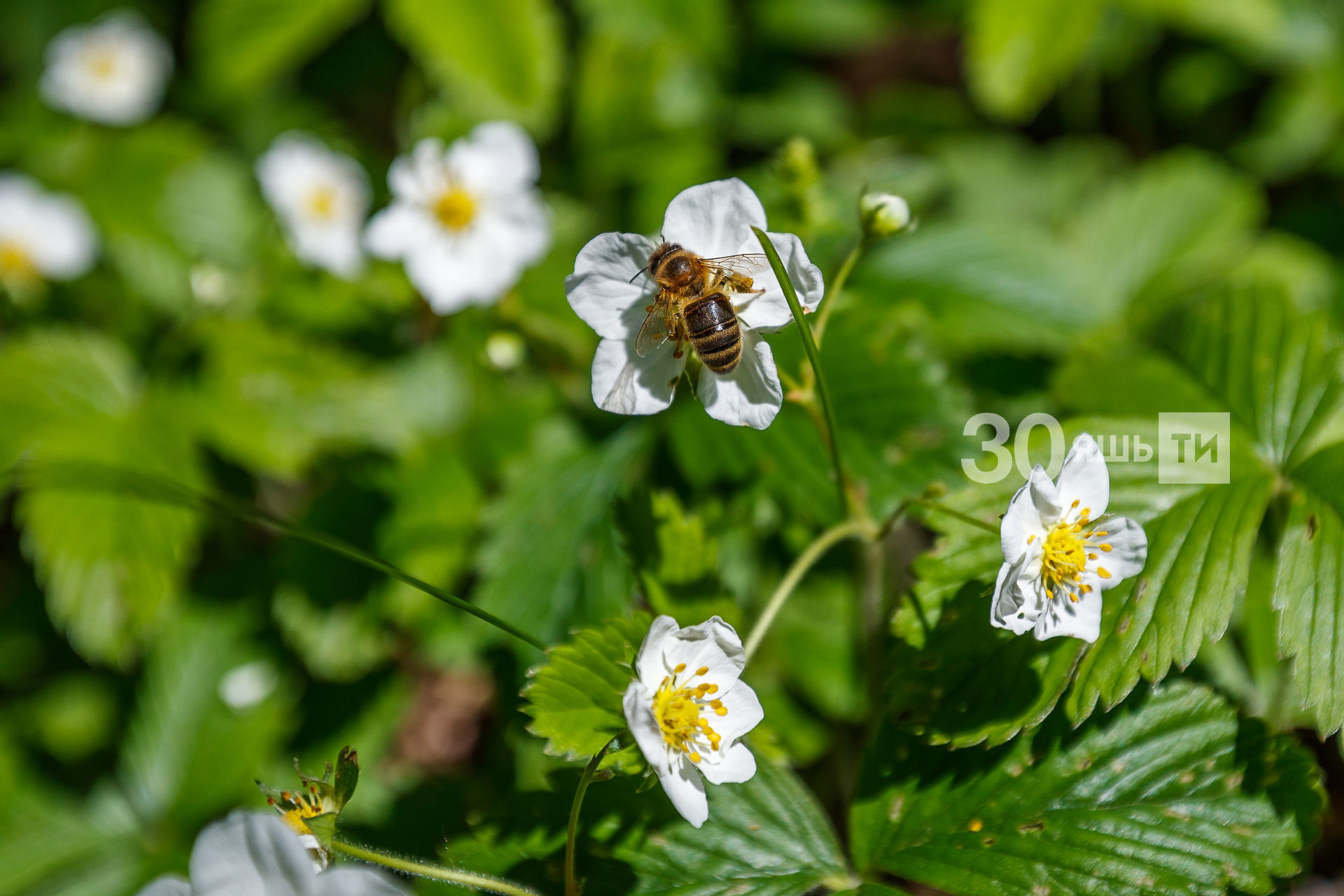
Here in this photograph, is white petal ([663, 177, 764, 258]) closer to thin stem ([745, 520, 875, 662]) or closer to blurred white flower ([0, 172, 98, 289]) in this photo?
thin stem ([745, 520, 875, 662])

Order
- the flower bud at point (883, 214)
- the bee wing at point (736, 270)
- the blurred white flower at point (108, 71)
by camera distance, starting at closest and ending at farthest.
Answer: the bee wing at point (736, 270), the flower bud at point (883, 214), the blurred white flower at point (108, 71)

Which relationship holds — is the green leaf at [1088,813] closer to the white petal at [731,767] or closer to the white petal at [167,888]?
the white petal at [731,767]

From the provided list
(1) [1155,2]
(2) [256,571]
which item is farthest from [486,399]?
(1) [1155,2]

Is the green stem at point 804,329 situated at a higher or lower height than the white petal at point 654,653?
higher

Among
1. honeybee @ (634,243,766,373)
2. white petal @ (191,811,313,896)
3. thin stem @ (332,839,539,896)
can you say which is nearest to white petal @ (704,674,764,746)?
thin stem @ (332,839,539,896)

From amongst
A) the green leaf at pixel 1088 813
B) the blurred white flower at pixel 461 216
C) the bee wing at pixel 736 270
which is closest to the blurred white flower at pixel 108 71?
the blurred white flower at pixel 461 216

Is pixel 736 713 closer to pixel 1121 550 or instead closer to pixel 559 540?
pixel 1121 550
